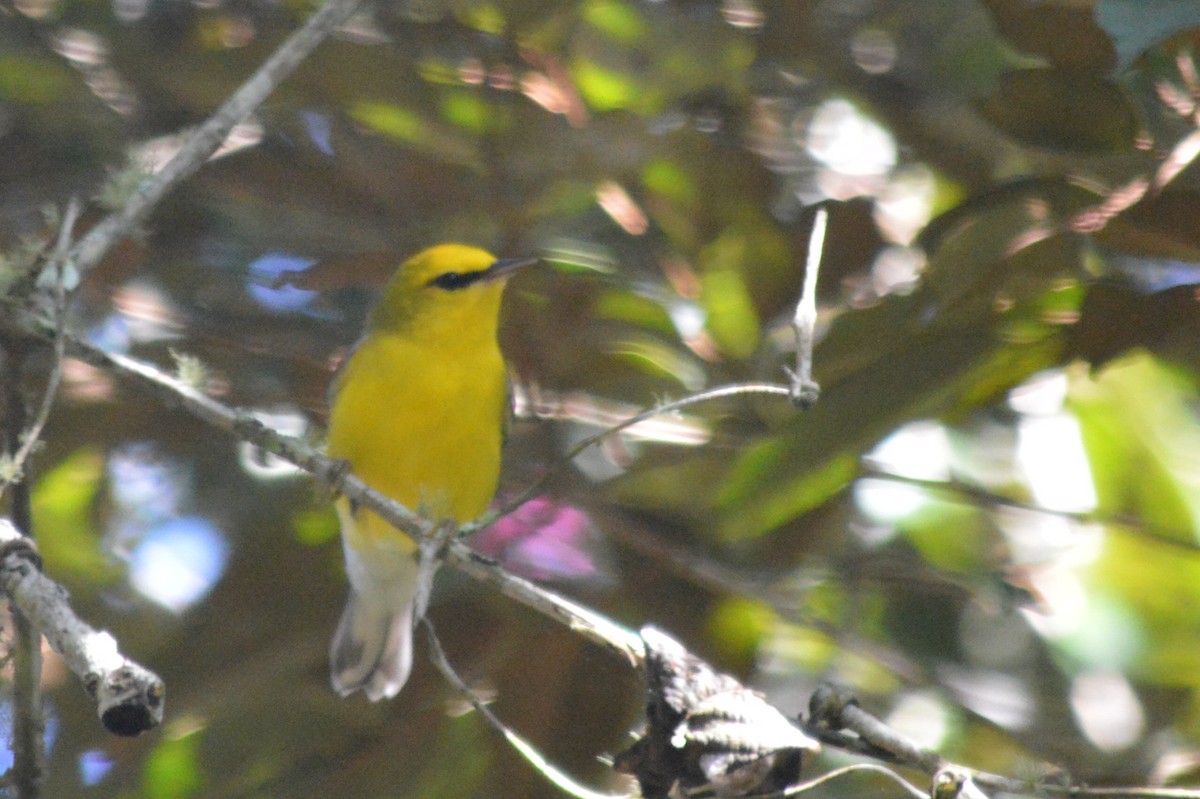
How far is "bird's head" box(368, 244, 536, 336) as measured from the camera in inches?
131

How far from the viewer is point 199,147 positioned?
2018mm

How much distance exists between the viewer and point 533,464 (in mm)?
3465

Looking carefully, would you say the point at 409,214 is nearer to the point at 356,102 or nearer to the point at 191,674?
the point at 356,102

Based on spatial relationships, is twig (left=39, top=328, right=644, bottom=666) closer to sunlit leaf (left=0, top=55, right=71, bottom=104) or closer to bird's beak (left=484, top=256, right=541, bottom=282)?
bird's beak (left=484, top=256, right=541, bottom=282)

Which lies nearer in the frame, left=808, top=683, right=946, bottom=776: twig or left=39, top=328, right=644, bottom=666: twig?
left=808, top=683, right=946, bottom=776: twig

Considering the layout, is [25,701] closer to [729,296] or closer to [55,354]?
[55,354]

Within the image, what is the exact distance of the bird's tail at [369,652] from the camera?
3168mm

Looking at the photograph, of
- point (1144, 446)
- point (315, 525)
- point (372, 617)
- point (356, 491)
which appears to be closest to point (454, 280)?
point (315, 525)

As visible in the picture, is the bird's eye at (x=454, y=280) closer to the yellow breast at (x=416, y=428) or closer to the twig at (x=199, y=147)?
the yellow breast at (x=416, y=428)

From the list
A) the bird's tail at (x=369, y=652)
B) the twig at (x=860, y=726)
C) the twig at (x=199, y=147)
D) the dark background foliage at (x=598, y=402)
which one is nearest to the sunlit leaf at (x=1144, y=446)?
the dark background foliage at (x=598, y=402)

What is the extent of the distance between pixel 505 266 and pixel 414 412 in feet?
1.51

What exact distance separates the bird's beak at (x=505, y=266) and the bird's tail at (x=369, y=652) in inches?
32.7

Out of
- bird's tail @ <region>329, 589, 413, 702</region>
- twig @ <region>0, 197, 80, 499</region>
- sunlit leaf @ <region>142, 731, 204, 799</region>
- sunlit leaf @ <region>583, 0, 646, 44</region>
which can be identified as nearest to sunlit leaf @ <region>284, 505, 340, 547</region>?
bird's tail @ <region>329, 589, 413, 702</region>

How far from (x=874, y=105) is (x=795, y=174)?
0.24m
